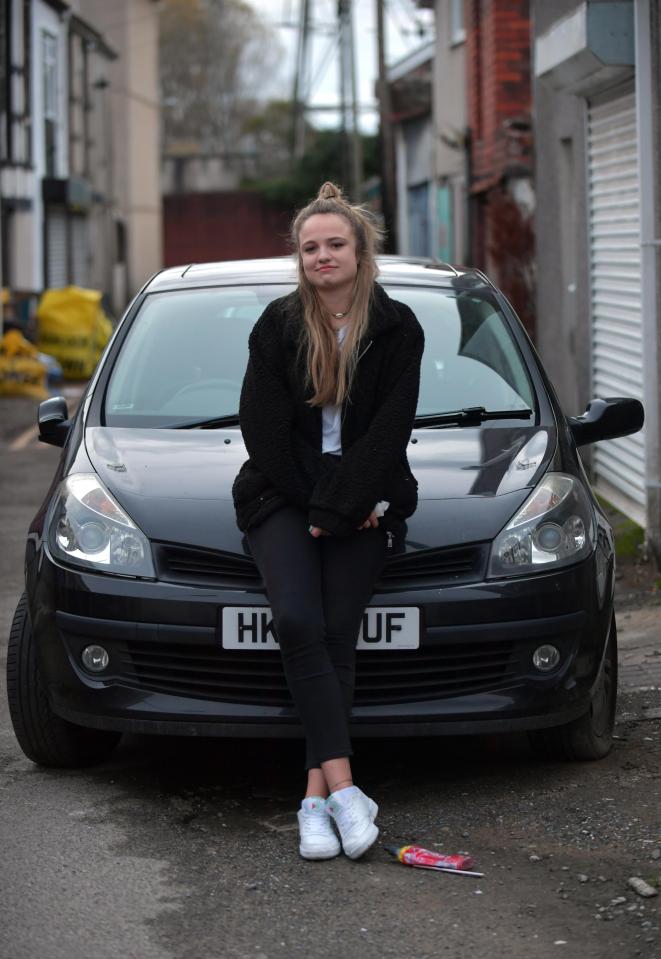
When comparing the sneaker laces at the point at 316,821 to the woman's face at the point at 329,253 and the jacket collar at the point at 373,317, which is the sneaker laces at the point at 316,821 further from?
the woman's face at the point at 329,253

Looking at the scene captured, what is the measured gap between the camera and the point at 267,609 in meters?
4.27

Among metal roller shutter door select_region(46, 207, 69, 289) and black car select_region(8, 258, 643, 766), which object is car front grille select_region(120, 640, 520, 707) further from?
metal roller shutter door select_region(46, 207, 69, 289)

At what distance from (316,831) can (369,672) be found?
50 centimetres

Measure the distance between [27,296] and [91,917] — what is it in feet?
69.2

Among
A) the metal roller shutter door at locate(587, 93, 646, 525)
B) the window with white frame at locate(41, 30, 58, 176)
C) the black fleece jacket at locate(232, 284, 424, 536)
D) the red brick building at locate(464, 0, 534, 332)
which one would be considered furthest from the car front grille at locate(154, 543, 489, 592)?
the window with white frame at locate(41, 30, 58, 176)

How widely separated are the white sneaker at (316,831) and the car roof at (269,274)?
234 cm

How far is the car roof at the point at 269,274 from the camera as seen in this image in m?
5.85

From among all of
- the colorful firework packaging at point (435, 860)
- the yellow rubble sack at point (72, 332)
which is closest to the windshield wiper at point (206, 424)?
the colorful firework packaging at point (435, 860)

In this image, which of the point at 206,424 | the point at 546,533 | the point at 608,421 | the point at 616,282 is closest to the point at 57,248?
the point at 616,282

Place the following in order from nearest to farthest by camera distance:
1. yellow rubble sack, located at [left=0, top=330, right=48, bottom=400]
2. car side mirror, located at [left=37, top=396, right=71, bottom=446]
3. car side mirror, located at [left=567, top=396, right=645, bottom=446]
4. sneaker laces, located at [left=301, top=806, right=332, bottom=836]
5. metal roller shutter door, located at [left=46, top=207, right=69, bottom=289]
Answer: sneaker laces, located at [left=301, top=806, right=332, bottom=836]
car side mirror, located at [left=567, top=396, right=645, bottom=446]
car side mirror, located at [left=37, top=396, right=71, bottom=446]
yellow rubble sack, located at [left=0, top=330, right=48, bottom=400]
metal roller shutter door, located at [left=46, top=207, right=69, bottom=289]

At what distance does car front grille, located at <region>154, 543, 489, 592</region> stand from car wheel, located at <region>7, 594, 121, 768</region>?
0.59m

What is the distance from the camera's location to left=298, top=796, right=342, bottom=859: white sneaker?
3.98 m

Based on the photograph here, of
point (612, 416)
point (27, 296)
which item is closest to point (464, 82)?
point (27, 296)

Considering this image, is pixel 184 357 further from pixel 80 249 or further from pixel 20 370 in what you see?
pixel 80 249
